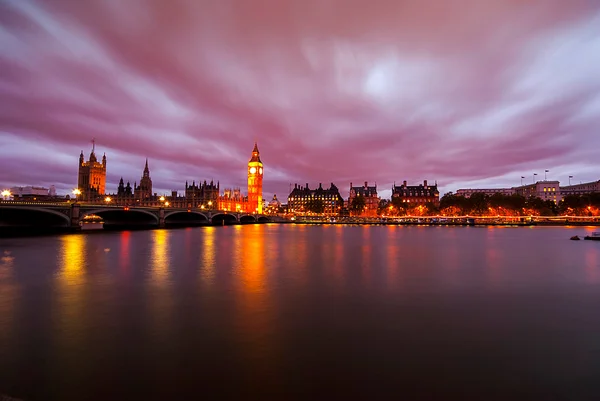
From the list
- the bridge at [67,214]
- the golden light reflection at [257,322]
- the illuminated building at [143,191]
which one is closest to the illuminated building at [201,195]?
the illuminated building at [143,191]

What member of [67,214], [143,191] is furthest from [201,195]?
[67,214]

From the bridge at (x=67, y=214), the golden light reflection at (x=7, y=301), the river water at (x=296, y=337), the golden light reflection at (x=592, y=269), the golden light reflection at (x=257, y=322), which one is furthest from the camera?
the bridge at (x=67, y=214)

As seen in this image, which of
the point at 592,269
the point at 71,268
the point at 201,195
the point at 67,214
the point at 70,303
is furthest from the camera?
the point at 201,195

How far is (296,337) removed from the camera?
33.5ft

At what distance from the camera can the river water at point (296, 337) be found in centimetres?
721

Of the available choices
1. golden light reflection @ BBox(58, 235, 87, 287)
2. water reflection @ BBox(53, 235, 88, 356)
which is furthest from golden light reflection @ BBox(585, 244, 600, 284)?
golden light reflection @ BBox(58, 235, 87, 287)

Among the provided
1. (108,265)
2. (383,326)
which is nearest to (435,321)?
(383,326)

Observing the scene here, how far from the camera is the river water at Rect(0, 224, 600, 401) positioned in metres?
7.21

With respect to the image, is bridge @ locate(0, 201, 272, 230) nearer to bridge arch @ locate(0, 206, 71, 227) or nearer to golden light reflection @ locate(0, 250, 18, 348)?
bridge arch @ locate(0, 206, 71, 227)

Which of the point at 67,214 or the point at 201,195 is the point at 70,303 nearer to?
the point at 67,214

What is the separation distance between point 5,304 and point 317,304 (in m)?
12.4

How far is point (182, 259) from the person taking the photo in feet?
94.3

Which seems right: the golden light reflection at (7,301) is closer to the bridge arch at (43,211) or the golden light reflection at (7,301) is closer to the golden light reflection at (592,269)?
the golden light reflection at (592,269)

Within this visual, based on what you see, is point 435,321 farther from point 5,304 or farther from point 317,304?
point 5,304
